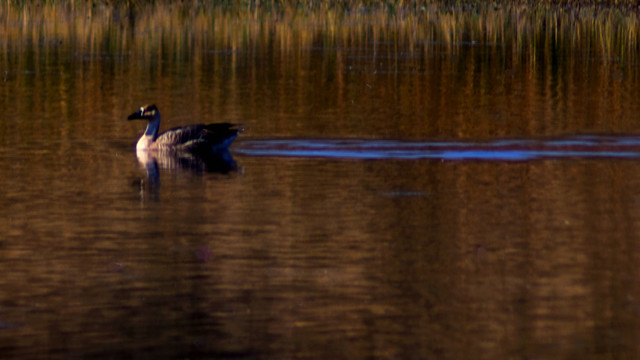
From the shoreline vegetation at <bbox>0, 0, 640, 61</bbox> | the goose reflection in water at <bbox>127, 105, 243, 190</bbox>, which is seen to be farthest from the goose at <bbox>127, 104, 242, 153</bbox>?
the shoreline vegetation at <bbox>0, 0, 640, 61</bbox>

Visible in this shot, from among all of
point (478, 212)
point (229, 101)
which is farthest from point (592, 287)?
point (229, 101)

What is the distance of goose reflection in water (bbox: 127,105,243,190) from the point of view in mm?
18016

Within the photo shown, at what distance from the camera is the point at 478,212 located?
44.9 ft

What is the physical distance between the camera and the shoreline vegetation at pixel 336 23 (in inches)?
1510

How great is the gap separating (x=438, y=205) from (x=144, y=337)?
539 cm

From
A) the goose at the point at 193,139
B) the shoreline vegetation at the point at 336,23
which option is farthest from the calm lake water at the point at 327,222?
the shoreline vegetation at the point at 336,23

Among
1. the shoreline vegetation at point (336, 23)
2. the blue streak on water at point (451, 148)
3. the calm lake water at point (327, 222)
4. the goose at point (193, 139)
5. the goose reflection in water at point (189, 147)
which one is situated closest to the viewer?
the calm lake water at point (327, 222)

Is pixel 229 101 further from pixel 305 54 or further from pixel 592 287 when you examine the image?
pixel 592 287

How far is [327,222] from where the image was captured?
13.1 meters

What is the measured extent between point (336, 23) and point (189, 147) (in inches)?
1028

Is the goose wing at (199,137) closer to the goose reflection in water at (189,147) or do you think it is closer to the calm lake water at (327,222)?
the goose reflection in water at (189,147)

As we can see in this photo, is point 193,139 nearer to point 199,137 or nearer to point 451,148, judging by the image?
point 199,137

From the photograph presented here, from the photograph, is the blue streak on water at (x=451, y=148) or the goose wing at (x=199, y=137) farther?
the goose wing at (x=199, y=137)

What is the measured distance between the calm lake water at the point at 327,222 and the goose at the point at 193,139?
286mm
